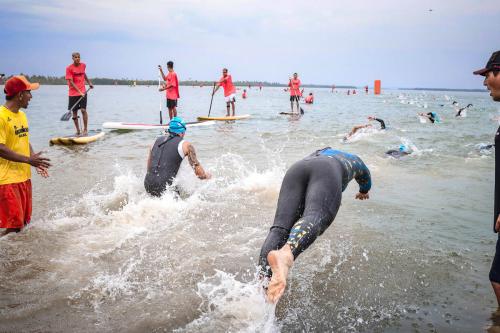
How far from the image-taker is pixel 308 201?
119 inches

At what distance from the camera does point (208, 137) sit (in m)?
14.5

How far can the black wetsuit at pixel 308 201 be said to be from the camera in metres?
2.78

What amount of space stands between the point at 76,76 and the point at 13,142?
8900 millimetres

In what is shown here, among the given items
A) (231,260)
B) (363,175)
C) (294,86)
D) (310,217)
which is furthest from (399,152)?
(294,86)

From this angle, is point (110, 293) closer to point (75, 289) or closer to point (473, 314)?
point (75, 289)

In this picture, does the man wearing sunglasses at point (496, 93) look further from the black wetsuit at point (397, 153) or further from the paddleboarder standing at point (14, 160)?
the black wetsuit at point (397, 153)

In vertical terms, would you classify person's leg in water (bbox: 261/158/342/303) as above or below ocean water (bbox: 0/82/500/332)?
above

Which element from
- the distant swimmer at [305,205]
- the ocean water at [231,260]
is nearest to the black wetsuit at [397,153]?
the ocean water at [231,260]

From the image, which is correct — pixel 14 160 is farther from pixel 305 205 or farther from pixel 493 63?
pixel 493 63

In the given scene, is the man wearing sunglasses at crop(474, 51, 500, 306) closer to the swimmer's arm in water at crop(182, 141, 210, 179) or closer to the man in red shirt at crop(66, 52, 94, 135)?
the swimmer's arm in water at crop(182, 141, 210, 179)

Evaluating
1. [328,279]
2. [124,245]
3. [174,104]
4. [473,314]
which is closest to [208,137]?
[174,104]

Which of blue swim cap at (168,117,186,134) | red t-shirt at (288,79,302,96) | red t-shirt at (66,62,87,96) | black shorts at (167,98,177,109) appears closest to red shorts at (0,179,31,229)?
blue swim cap at (168,117,186,134)

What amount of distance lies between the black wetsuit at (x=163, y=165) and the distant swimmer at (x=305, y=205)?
106 inches

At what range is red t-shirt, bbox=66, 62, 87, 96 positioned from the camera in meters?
12.3
